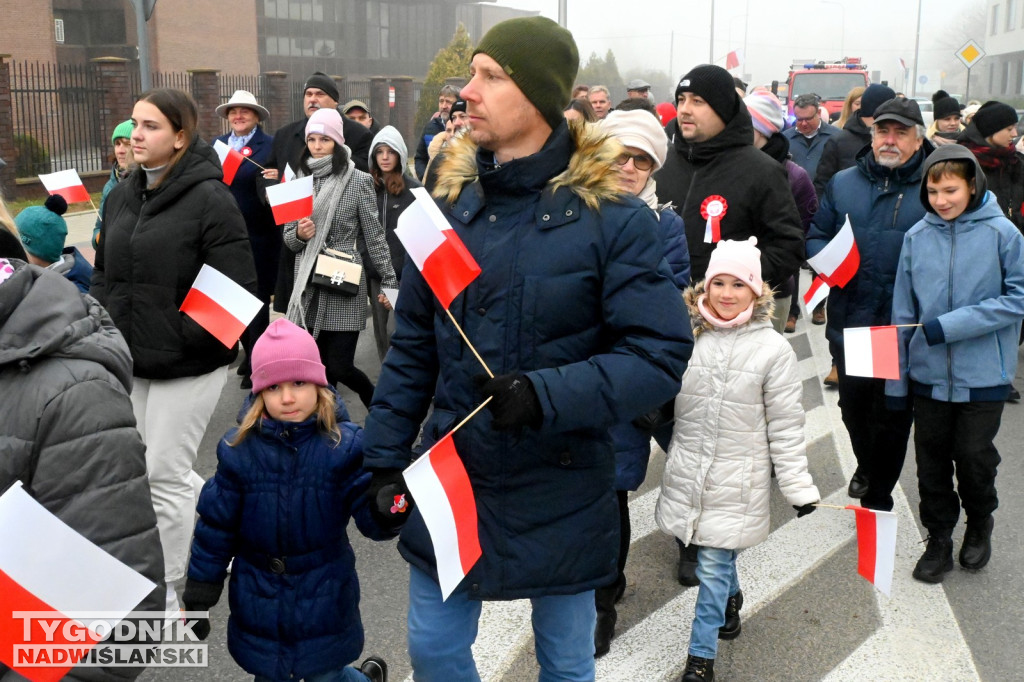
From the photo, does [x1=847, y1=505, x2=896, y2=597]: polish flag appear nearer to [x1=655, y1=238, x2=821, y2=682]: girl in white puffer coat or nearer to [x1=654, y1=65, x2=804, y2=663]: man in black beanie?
[x1=655, y1=238, x2=821, y2=682]: girl in white puffer coat

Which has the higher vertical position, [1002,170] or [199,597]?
[1002,170]

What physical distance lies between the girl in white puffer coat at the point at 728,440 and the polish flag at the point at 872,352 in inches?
30.6

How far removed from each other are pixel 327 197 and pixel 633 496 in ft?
8.29

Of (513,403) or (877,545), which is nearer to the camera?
(513,403)

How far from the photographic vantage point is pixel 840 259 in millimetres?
5332

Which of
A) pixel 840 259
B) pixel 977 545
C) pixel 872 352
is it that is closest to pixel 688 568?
pixel 872 352

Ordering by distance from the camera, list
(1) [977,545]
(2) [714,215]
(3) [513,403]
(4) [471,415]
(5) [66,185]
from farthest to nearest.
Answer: (5) [66,185], (2) [714,215], (1) [977,545], (4) [471,415], (3) [513,403]

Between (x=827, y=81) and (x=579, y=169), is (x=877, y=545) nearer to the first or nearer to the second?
(x=579, y=169)

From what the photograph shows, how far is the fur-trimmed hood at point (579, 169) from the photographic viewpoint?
9.10ft

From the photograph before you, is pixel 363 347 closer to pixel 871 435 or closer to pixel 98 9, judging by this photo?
pixel 871 435

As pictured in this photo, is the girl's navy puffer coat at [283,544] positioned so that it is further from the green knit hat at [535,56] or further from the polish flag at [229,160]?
the polish flag at [229,160]

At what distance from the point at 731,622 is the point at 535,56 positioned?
2595 millimetres

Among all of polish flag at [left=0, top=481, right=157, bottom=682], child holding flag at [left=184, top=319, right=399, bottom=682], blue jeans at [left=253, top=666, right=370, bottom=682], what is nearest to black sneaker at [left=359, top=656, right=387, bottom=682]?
blue jeans at [left=253, top=666, right=370, bottom=682]

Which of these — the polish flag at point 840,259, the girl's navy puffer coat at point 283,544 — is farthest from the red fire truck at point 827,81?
the girl's navy puffer coat at point 283,544
